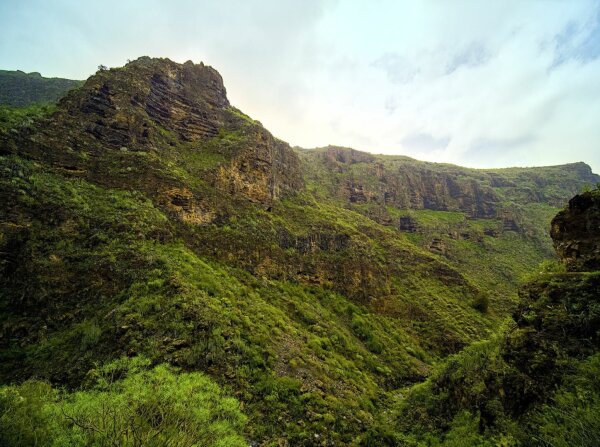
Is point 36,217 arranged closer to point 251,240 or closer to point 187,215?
point 187,215

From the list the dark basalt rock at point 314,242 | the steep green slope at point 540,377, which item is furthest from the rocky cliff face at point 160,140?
the steep green slope at point 540,377

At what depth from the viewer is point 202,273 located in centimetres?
2870

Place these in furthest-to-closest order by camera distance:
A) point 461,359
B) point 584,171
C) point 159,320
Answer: point 584,171 → point 461,359 → point 159,320

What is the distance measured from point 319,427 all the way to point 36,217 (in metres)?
26.6

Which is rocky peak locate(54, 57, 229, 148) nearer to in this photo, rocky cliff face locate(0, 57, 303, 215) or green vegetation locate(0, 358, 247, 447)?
rocky cliff face locate(0, 57, 303, 215)

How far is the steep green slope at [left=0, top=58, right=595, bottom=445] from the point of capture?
19734 millimetres

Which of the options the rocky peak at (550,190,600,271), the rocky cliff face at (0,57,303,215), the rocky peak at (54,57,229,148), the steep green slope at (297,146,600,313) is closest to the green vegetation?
the rocky peak at (550,190,600,271)

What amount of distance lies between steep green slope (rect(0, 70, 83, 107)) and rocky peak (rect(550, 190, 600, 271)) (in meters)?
100.0

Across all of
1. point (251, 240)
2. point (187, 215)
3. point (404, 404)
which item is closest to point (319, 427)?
point (404, 404)

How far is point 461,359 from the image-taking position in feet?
75.0

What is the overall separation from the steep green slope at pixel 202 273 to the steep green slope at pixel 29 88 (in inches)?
1948

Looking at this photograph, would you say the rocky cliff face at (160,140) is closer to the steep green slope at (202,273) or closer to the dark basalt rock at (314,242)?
the steep green slope at (202,273)

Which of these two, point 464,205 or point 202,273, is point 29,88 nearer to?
point 202,273

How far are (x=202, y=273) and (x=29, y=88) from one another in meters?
106
